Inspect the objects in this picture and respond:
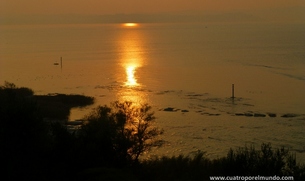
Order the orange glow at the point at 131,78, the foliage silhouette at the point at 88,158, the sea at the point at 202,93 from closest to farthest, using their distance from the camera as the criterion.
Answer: the foliage silhouette at the point at 88,158 → the sea at the point at 202,93 → the orange glow at the point at 131,78

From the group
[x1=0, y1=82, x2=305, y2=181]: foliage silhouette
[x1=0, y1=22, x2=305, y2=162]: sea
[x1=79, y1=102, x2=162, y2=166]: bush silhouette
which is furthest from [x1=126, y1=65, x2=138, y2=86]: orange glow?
[x1=0, y1=82, x2=305, y2=181]: foliage silhouette

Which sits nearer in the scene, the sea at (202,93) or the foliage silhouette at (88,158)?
the foliage silhouette at (88,158)

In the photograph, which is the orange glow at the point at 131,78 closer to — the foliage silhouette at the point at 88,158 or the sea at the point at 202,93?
the sea at the point at 202,93

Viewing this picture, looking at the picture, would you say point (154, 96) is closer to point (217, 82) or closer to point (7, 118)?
point (217, 82)

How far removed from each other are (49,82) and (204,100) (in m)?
25.3

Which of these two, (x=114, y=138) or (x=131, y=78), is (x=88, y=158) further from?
(x=131, y=78)

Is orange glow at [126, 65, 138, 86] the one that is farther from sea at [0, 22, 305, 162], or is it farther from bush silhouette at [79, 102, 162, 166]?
bush silhouette at [79, 102, 162, 166]

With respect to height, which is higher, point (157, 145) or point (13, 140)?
point (13, 140)

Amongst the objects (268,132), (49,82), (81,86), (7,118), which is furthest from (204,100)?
(7,118)

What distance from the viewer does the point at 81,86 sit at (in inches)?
2298

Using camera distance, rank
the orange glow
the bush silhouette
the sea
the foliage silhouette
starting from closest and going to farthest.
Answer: the foliage silhouette
the bush silhouette
the sea
the orange glow

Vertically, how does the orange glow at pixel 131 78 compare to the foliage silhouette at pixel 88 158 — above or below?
above

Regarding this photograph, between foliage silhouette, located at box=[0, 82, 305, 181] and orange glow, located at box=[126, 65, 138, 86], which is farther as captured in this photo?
orange glow, located at box=[126, 65, 138, 86]

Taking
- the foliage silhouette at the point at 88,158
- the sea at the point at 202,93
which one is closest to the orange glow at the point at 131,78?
the sea at the point at 202,93
